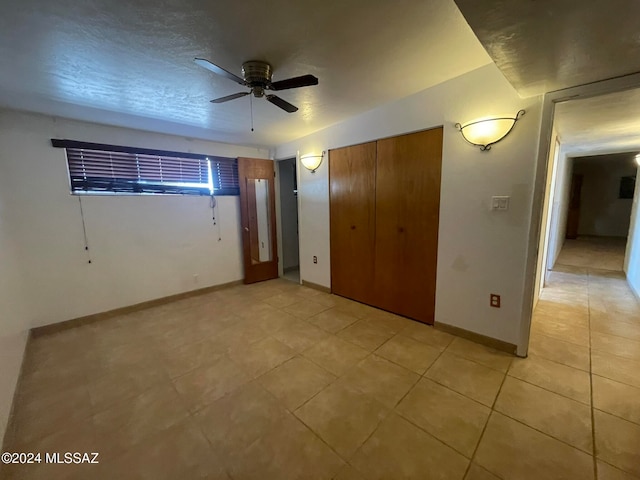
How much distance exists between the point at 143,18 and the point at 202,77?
630 millimetres

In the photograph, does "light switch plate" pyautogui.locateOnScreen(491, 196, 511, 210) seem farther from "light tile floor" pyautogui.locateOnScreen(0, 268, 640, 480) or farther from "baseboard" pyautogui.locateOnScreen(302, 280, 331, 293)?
"baseboard" pyautogui.locateOnScreen(302, 280, 331, 293)

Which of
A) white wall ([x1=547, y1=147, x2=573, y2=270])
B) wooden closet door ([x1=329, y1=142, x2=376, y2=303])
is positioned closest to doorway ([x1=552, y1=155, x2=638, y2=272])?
white wall ([x1=547, y1=147, x2=573, y2=270])

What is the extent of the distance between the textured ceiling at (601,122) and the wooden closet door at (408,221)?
3.72 ft

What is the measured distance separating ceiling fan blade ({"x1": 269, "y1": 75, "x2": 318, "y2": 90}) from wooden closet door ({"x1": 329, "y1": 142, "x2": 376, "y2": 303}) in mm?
1445

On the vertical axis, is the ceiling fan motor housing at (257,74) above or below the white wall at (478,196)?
above

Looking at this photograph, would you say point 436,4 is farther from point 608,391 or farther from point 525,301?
point 608,391

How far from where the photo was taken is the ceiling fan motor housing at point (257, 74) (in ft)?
5.95

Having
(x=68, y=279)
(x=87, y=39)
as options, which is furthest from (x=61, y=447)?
(x=87, y=39)

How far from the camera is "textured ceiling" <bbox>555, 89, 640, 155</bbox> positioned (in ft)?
6.86

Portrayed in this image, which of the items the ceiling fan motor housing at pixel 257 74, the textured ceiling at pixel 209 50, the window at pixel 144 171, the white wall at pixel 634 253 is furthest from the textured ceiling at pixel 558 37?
the window at pixel 144 171

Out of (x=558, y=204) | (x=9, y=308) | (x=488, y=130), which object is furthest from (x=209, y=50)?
(x=558, y=204)

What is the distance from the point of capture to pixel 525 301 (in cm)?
211

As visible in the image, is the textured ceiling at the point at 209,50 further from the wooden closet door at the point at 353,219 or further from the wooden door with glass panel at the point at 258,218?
the wooden door with glass panel at the point at 258,218

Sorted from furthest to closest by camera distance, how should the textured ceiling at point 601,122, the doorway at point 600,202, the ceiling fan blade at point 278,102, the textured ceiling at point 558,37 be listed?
the doorway at point 600,202 < the textured ceiling at point 601,122 < the ceiling fan blade at point 278,102 < the textured ceiling at point 558,37
